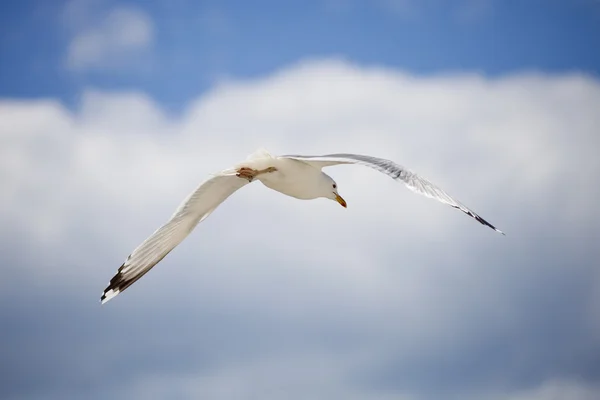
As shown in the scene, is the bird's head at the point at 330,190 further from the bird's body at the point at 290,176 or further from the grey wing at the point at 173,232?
the grey wing at the point at 173,232

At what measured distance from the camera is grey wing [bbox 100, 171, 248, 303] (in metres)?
7.85

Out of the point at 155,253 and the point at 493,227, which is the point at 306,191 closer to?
the point at 155,253

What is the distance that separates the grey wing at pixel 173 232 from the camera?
7848mm

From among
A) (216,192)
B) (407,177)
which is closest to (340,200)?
(216,192)

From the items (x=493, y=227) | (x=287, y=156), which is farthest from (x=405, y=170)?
(x=287, y=156)

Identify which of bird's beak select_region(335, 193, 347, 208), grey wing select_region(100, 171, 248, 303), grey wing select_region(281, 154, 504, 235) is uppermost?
bird's beak select_region(335, 193, 347, 208)

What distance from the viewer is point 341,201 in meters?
8.44

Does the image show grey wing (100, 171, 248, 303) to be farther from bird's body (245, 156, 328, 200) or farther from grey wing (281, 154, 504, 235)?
grey wing (281, 154, 504, 235)

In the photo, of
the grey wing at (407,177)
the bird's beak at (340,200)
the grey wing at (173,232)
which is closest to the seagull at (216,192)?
the grey wing at (173,232)

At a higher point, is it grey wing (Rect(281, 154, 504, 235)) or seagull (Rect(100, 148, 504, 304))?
seagull (Rect(100, 148, 504, 304))

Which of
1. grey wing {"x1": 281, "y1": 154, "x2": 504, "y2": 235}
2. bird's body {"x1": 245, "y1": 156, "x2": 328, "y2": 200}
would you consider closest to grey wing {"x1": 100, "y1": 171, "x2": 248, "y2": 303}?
bird's body {"x1": 245, "y1": 156, "x2": 328, "y2": 200}

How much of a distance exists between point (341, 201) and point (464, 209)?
2.79m

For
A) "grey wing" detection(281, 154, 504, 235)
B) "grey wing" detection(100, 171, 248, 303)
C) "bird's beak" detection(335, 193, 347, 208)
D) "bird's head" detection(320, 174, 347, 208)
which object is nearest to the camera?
"grey wing" detection(281, 154, 504, 235)

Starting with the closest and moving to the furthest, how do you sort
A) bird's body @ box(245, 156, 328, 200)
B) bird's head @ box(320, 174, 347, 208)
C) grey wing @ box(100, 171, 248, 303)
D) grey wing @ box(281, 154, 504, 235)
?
grey wing @ box(281, 154, 504, 235)
bird's body @ box(245, 156, 328, 200)
grey wing @ box(100, 171, 248, 303)
bird's head @ box(320, 174, 347, 208)
